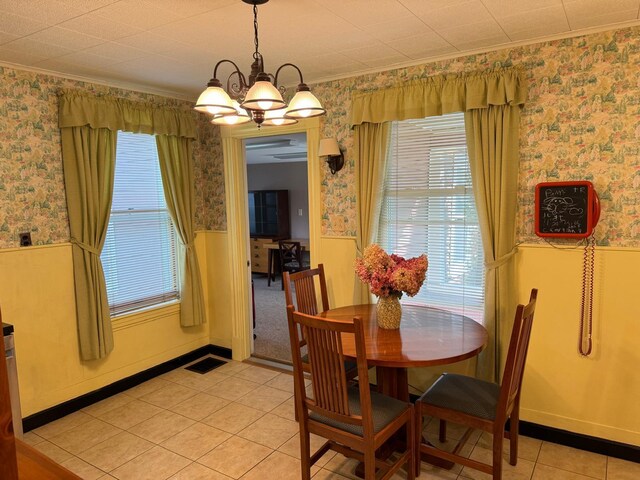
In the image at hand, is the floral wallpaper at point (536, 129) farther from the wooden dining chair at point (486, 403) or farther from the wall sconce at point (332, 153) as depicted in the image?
the wooden dining chair at point (486, 403)

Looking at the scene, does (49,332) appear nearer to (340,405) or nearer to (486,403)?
(340,405)

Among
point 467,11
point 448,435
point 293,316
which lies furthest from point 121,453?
point 467,11

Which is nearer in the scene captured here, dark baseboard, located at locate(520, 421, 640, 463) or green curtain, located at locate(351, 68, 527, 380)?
dark baseboard, located at locate(520, 421, 640, 463)

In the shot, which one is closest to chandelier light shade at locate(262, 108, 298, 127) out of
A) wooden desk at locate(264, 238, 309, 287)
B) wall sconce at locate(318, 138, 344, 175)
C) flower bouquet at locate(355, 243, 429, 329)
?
flower bouquet at locate(355, 243, 429, 329)

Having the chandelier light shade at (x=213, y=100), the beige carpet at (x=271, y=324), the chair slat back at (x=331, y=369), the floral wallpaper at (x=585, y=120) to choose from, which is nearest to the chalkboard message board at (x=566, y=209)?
the floral wallpaper at (x=585, y=120)

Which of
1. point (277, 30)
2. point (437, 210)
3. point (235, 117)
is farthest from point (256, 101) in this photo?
point (437, 210)

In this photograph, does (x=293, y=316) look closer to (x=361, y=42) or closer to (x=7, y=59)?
(x=361, y=42)

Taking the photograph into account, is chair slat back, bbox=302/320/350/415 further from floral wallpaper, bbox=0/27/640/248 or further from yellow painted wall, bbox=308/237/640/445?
floral wallpaper, bbox=0/27/640/248

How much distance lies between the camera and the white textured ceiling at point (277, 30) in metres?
2.14

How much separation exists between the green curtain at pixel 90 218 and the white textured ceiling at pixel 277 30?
0.52 m

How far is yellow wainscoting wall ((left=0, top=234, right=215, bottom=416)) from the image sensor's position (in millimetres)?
2998

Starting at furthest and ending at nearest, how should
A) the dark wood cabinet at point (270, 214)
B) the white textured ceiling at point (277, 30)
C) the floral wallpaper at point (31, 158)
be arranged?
the dark wood cabinet at point (270, 214), the floral wallpaper at point (31, 158), the white textured ceiling at point (277, 30)

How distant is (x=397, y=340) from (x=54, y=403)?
8.44ft

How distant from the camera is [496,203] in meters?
2.83
